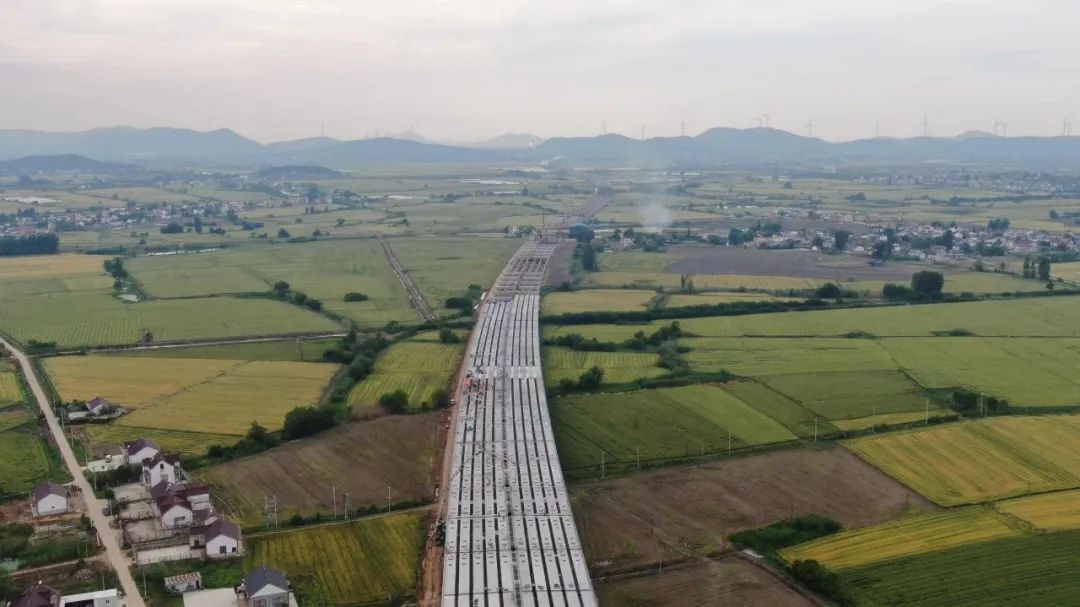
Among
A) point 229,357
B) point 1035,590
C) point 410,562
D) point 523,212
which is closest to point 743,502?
point 1035,590

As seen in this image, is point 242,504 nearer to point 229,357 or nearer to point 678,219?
point 229,357

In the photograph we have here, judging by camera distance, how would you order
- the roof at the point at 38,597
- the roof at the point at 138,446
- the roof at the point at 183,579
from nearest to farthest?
the roof at the point at 38,597 < the roof at the point at 183,579 < the roof at the point at 138,446

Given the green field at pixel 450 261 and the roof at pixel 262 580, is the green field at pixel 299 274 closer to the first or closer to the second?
the green field at pixel 450 261

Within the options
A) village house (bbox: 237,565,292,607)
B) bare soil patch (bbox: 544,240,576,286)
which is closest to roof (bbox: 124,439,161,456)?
village house (bbox: 237,565,292,607)

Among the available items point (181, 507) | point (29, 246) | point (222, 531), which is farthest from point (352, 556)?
Answer: point (29, 246)

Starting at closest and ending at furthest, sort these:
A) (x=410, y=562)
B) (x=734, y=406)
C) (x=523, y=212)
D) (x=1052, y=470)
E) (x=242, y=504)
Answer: (x=410, y=562), (x=242, y=504), (x=1052, y=470), (x=734, y=406), (x=523, y=212)

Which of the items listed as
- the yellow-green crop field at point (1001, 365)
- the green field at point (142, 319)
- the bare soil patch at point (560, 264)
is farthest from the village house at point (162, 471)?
the bare soil patch at point (560, 264)

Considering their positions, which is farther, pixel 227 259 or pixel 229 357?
pixel 227 259
